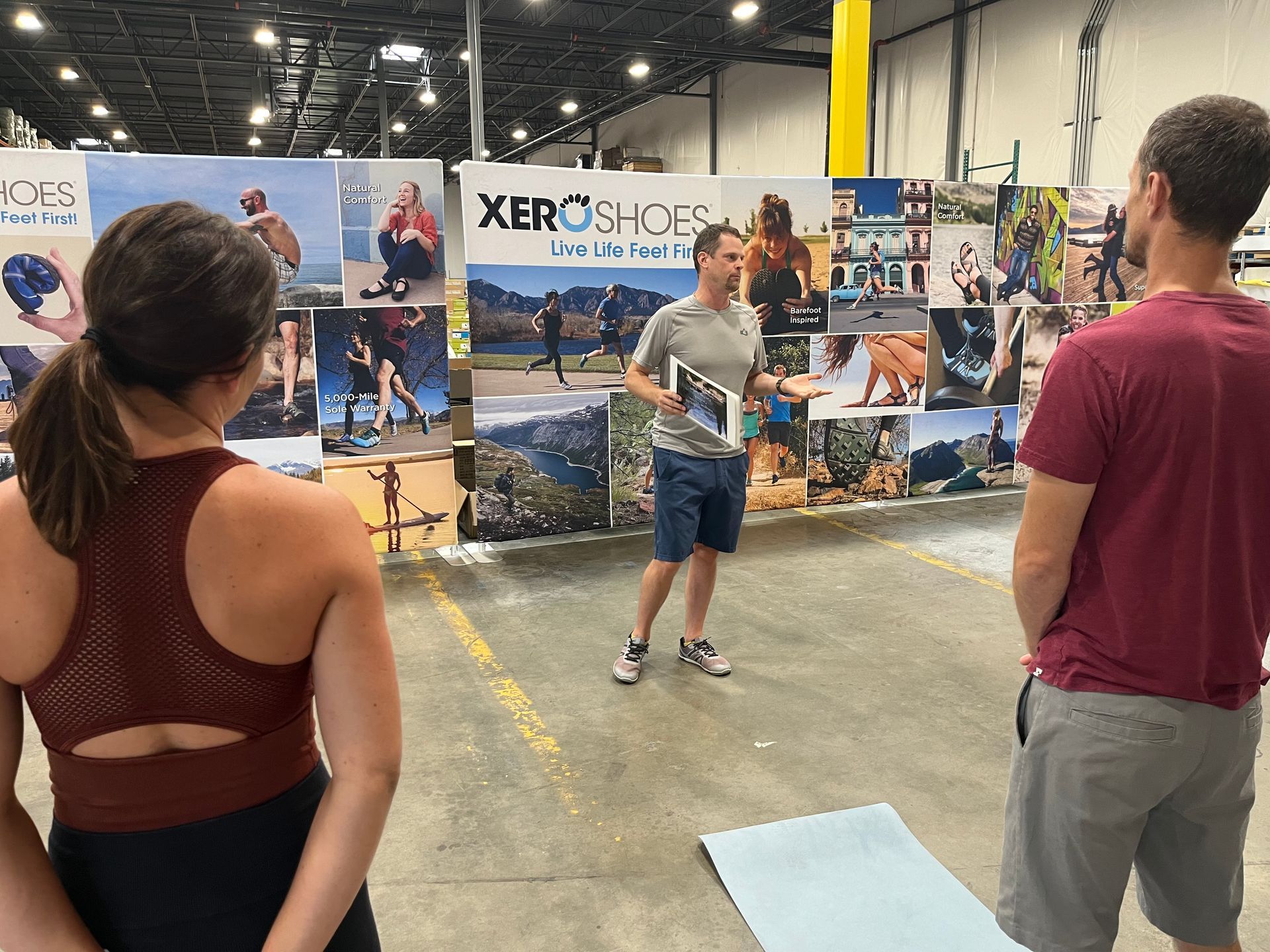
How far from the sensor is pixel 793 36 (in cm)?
1269

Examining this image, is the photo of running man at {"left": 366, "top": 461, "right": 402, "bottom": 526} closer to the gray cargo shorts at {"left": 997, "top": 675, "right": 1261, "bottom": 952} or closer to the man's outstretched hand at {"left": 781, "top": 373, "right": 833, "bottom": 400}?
the man's outstretched hand at {"left": 781, "top": 373, "right": 833, "bottom": 400}

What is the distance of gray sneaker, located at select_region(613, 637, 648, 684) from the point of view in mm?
3676

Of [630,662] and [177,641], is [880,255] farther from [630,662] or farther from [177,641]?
[177,641]

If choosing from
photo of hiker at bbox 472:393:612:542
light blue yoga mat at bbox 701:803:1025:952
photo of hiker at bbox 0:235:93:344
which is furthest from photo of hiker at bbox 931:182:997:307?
photo of hiker at bbox 0:235:93:344

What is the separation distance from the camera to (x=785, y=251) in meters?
6.16

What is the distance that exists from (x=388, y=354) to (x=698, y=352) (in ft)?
8.06

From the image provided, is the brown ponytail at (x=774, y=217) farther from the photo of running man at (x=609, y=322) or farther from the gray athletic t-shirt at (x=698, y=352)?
the gray athletic t-shirt at (x=698, y=352)

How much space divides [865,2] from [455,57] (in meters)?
9.09

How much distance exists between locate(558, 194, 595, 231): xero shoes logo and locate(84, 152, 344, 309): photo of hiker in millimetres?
1400

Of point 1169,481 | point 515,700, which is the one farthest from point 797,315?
point 1169,481

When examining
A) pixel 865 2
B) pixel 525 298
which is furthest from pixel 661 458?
pixel 865 2

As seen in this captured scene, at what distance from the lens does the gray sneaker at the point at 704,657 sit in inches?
148

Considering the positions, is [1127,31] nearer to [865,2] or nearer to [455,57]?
[865,2]

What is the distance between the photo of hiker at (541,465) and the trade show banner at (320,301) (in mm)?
284
